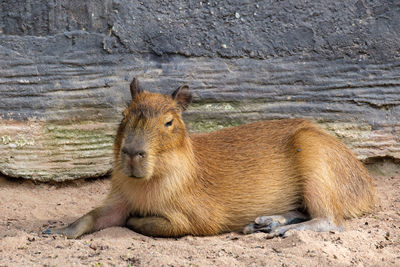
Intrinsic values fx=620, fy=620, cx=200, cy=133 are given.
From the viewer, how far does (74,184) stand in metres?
6.03

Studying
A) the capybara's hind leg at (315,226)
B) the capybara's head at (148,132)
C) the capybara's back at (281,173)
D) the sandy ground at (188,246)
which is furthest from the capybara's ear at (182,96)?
the capybara's hind leg at (315,226)

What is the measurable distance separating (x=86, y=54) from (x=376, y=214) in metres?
2.95

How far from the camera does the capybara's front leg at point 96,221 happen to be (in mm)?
4629

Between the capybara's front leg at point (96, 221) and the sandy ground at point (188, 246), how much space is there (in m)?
0.09

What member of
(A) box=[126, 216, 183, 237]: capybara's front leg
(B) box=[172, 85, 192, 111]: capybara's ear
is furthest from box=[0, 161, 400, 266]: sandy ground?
(B) box=[172, 85, 192, 111]: capybara's ear

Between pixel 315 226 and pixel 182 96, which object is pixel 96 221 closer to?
pixel 182 96

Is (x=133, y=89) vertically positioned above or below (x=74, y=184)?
above

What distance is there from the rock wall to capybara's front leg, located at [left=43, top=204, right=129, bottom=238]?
1.08 metres

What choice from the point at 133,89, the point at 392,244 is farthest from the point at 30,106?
the point at 392,244

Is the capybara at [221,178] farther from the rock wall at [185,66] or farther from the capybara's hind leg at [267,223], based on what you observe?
the rock wall at [185,66]

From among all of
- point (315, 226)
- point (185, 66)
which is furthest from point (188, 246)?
point (185, 66)

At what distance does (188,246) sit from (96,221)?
34.7 inches

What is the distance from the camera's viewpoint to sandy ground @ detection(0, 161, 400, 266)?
12.9ft

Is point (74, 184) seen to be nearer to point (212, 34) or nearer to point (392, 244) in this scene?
point (212, 34)
